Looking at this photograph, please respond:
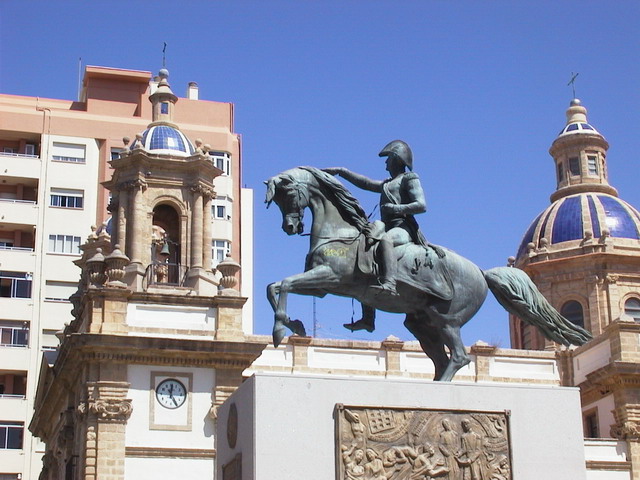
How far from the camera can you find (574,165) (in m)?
60.8

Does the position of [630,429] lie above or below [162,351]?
below

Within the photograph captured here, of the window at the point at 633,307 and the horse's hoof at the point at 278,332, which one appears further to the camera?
the window at the point at 633,307

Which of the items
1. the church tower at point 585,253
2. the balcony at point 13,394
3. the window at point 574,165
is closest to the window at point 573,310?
the church tower at point 585,253

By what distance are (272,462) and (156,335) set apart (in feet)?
77.2

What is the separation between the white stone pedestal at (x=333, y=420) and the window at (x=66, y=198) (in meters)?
48.5

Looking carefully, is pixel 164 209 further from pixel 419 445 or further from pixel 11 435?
pixel 419 445

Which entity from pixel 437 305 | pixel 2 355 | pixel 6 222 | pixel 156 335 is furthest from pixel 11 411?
pixel 437 305

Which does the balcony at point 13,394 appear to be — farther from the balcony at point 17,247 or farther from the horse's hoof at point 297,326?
the horse's hoof at point 297,326

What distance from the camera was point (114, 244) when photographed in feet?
142

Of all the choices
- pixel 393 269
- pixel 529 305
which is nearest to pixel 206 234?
pixel 529 305

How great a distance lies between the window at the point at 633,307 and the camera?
180 feet

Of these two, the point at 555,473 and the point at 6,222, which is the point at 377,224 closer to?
the point at 555,473

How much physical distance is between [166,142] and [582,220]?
68.1ft

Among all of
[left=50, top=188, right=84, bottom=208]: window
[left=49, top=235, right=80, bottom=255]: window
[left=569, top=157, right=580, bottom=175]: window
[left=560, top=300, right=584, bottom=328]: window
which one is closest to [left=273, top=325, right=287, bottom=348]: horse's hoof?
[left=560, top=300, right=584, bottom=328]: window
